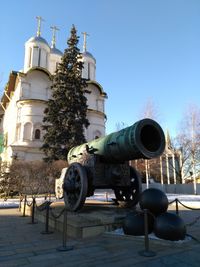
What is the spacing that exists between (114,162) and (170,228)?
2.95 meters

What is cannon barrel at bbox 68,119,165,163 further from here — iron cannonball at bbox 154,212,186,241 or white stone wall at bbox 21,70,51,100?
white stone wall at bbox 21,70,51,100

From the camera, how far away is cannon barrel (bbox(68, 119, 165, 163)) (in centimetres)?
622

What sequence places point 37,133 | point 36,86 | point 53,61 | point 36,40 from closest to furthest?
point 37,133, point 36,86, point 36,40, point 53,61

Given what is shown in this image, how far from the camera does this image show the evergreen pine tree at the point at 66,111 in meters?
24.7

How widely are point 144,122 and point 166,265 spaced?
3216 millimetres

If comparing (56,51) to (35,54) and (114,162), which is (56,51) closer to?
(35,54)

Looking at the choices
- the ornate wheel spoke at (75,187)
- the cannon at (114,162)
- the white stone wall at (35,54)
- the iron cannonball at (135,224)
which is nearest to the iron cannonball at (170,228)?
the iron cannonball at (135,224)

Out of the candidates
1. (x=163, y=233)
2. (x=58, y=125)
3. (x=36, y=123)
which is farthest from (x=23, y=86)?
(x=163, y=233)

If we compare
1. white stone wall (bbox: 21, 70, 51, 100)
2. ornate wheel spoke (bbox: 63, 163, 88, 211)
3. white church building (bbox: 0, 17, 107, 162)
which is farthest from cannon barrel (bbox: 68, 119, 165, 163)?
white stone wall (bbox: 21, 70, 51, 100)

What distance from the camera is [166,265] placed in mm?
4121

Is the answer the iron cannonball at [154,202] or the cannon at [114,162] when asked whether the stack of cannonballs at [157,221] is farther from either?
the cannon at [114,162]

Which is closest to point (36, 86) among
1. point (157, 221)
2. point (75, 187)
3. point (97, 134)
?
point (97, 134)

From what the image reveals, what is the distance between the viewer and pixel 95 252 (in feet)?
16.0

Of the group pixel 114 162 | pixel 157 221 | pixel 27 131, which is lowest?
pixel 157 221
